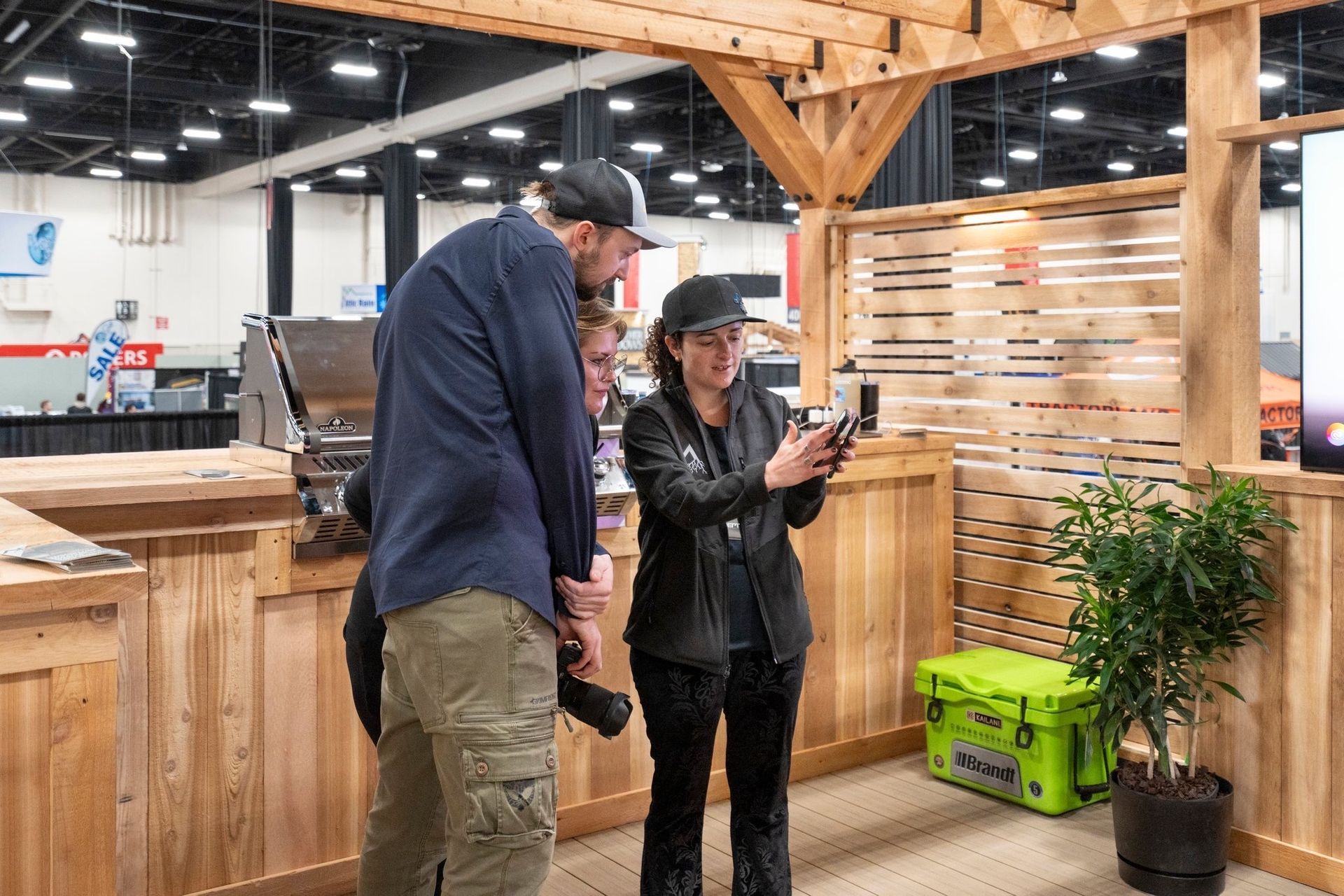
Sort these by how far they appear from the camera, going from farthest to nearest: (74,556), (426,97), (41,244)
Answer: (426,97) < (41,244) < (74,556)

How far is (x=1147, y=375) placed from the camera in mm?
4062

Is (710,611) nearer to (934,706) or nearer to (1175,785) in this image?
(1175,785)

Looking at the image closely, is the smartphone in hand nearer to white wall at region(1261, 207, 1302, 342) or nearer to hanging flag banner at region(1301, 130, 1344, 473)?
hanging flag banner at region(1301, 130, 1344, 473)

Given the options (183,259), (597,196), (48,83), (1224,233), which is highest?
(48,83)

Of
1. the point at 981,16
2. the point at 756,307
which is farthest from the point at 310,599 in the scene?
the point at 756,307

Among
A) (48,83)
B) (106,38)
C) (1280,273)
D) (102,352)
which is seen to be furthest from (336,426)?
(1280,273)

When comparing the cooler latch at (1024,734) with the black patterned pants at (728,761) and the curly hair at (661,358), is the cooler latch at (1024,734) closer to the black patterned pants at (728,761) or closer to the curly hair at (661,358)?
the black patterned pants at (728,761)

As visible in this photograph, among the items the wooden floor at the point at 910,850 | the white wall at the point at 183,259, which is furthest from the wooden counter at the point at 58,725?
the white wall at the point at 183,259

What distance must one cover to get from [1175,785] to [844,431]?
175cm

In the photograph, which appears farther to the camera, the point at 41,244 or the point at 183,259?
the point at 183,259

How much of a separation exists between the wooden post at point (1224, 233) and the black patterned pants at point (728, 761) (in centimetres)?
176

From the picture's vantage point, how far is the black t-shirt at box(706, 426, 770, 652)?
273cm

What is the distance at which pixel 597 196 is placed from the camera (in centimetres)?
199

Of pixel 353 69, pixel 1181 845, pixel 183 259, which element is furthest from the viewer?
pixel 183 259
